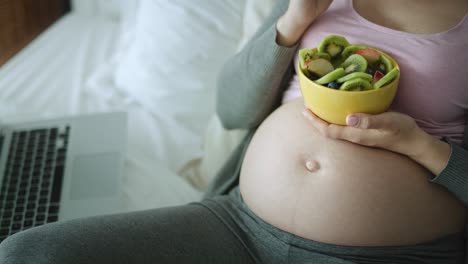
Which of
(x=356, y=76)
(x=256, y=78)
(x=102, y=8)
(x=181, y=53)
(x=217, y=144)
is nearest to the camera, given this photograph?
(x=356, y=76)

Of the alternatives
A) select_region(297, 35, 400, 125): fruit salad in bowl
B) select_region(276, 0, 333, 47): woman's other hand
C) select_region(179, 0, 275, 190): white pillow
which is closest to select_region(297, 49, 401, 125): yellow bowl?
select_region(297, 35, 400, 125): fruit salad in bowl

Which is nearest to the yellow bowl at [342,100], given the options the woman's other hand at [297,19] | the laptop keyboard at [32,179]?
the woman's other hand at [297,19]

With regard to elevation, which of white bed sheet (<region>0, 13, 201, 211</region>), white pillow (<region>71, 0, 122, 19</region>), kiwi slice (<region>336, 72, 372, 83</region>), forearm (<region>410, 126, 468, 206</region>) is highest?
kiwi slice (<region>336, 72, 372, 83</region>)

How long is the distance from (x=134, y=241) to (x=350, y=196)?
0.34 meters

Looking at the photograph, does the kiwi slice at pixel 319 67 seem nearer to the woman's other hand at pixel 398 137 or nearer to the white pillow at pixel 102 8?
the woman's other hand at pixel 398 137

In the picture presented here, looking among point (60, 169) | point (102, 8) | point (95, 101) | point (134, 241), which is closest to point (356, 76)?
point (134, 241)

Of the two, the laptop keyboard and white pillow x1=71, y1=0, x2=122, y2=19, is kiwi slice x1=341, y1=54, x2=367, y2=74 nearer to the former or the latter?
the laptop keyboard

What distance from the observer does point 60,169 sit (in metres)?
1.00

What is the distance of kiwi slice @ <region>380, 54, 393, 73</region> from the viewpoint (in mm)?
733

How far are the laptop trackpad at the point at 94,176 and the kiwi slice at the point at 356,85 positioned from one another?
0.54 m

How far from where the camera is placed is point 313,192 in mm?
775

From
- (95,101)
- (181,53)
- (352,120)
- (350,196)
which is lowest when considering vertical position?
(95,101)

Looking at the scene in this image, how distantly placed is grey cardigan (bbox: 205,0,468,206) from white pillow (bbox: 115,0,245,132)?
253mm

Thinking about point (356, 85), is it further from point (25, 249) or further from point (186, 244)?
point (25, 249)
